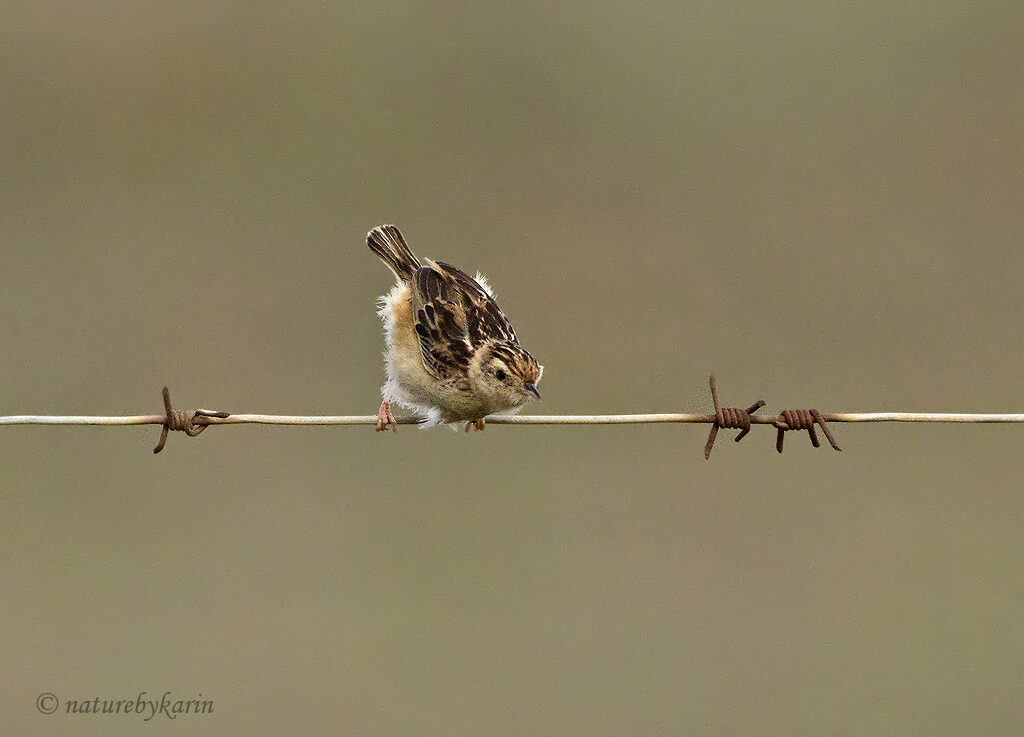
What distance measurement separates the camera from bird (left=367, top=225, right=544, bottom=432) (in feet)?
21.0

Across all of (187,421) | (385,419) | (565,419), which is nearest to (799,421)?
(565,419)

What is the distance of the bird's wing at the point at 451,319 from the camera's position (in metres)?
6.57

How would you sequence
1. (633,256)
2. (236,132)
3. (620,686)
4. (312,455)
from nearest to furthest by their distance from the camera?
(620,686) < (312,455) < (633,256) < (236,132)

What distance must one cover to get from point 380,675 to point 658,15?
8.80 m

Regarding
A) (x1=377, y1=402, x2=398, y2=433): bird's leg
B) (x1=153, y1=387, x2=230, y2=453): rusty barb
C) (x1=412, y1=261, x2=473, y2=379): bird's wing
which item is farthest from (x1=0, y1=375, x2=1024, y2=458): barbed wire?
(x1=412, y1=261, x2=473, y2=379): bird's wing

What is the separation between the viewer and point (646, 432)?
33.3ft

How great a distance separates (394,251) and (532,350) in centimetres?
295

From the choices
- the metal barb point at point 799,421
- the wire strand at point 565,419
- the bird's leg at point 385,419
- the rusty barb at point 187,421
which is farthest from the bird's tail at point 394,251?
the metal barb point at point 799,421

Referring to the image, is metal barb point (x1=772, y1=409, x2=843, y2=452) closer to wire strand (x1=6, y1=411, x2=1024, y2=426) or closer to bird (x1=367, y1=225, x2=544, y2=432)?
wire strand (x1=6, y1=411, x2=1024, y2=426)

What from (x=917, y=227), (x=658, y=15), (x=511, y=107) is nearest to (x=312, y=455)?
(x=511, y=107)

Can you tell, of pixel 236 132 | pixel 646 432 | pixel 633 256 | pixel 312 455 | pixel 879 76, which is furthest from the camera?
pixel 879 76

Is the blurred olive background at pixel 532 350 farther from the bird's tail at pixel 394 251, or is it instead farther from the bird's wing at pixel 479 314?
the bird's wing at pixel 479 314

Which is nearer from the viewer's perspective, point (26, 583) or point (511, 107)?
point (26, 583)

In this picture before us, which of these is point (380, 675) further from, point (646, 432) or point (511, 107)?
point (511, 107)
